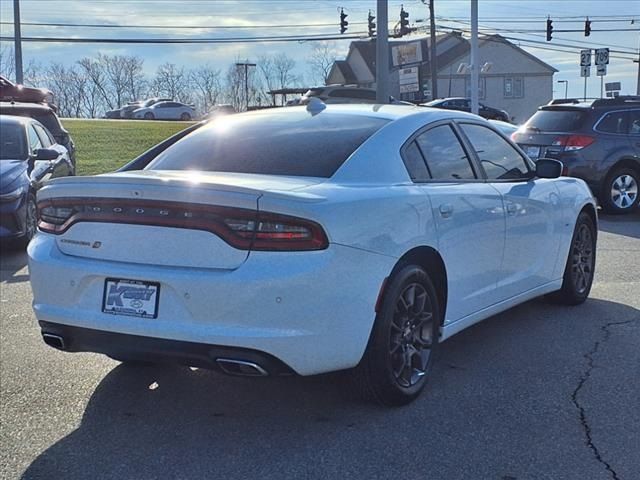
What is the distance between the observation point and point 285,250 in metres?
3.57

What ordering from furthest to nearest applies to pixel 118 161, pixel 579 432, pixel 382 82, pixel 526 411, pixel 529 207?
pixel 118 161 < pixel 382 82 < pixel 529 207 < pixel 526 411 < pixel 579 432

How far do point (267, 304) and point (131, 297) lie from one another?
0.67m

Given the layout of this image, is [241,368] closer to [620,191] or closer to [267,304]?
[267,304]

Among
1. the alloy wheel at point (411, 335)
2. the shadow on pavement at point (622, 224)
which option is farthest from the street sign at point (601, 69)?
the alloy wheel at point (411, 335)

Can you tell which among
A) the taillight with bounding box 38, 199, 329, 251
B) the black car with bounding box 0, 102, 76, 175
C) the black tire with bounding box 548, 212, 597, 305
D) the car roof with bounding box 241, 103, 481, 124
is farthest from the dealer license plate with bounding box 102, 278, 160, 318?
the black car with bounding box 0, 102, 76, 175

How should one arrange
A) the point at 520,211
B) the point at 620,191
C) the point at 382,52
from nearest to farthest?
the point at 520,211 < the point at 620,191 < the point at 382,52

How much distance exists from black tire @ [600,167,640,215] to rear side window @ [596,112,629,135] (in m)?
0.60

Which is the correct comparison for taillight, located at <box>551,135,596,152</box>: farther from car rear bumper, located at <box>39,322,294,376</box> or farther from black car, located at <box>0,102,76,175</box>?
car rear bumper, located at <box>39,322,294,376</box>

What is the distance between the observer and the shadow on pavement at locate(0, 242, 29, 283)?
7850mm

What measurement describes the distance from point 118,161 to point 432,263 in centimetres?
1920

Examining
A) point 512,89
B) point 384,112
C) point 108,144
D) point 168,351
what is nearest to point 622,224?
point 384,112

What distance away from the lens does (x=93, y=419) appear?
4133 mm

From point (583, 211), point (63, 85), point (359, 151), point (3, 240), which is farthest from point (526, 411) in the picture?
point (63, 85)

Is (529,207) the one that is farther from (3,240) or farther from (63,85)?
(63,85)
